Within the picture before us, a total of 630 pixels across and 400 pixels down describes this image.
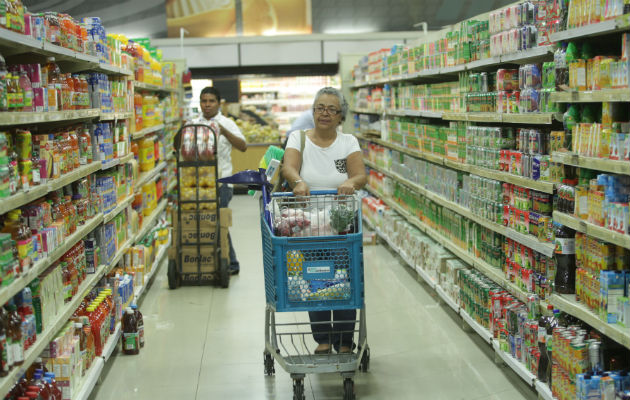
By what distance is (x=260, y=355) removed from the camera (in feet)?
16.2

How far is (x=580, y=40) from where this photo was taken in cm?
342

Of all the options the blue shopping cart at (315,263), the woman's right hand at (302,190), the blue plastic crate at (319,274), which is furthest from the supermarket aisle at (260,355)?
the woman's right hand at (302,190)

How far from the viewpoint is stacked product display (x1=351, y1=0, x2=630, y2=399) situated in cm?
309

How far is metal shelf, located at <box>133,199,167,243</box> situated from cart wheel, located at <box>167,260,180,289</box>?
15.4 inches

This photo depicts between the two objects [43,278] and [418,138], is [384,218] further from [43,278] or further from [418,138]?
[43,278]

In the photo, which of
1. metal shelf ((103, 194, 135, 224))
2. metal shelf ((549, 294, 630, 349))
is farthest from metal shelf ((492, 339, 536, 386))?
metal shelf ((103, 194, 135, 224))

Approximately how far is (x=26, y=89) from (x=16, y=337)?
108 cm

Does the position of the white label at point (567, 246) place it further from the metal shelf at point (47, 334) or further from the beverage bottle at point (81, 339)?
the beverage bottle at point (81, 339)

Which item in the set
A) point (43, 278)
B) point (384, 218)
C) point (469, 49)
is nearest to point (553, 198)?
point (469, 49)

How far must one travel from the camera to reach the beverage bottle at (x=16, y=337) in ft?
9.50

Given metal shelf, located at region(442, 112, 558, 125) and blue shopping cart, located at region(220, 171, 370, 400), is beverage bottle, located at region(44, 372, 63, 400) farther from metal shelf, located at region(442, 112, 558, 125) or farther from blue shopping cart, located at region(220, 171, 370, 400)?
metal shelf, located at region(442, 112, 558, 125)

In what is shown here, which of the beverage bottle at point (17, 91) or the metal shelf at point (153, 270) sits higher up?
the beverage bottle at point (17, 91)

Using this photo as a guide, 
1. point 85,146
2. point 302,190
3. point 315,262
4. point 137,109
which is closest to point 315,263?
point 315,262

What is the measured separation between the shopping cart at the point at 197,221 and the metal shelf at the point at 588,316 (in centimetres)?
381
